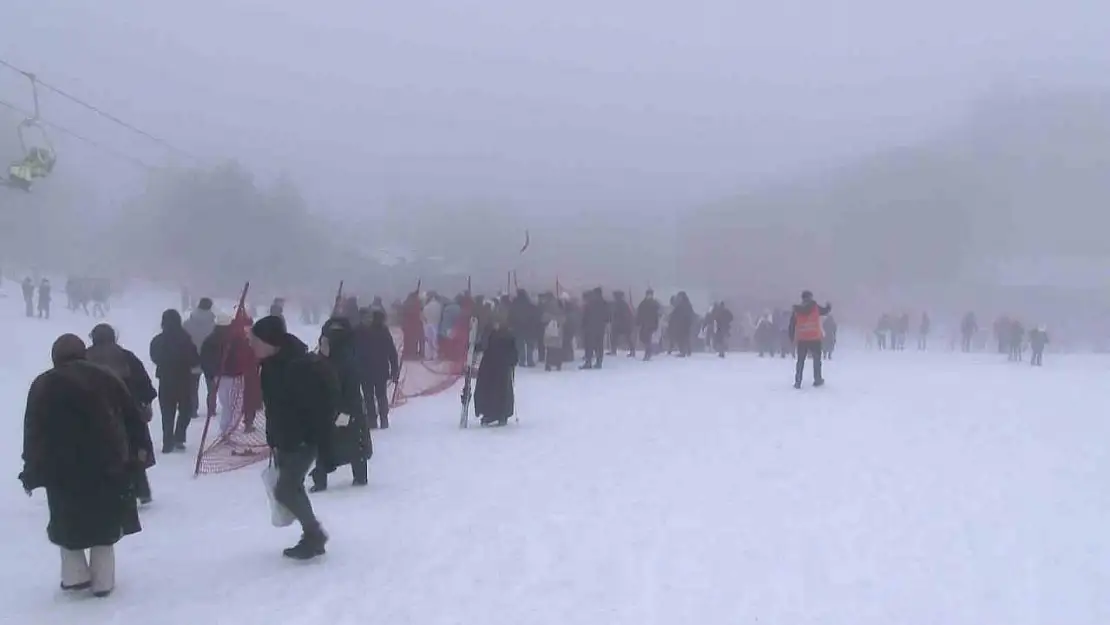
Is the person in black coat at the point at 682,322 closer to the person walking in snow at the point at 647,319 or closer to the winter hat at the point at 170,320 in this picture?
the person walking in snow at the point at 647,319

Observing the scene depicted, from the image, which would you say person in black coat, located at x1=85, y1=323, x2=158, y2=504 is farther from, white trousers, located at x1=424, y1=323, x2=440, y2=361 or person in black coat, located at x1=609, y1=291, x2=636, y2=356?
person in black coat, located at x1=609, y1=291, x2=636, y2=356

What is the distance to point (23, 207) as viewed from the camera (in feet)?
225

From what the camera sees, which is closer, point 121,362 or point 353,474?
point 121,362

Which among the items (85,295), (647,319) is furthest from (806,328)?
(85,295)

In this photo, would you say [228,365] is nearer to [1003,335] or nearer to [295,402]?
[295,402]

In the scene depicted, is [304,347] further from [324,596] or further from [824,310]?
[824,310]

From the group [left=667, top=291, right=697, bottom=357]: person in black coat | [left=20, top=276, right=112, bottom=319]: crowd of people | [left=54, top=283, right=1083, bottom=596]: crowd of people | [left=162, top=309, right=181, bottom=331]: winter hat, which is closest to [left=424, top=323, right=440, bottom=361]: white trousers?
[left=54, top=283, right=1083, bottom=596]: crowd of people

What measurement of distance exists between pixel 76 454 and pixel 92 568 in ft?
2.91

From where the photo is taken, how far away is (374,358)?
13.6 meters

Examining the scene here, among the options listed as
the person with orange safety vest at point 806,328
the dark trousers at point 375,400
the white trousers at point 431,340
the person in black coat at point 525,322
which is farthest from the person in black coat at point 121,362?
the white trousers at point 431,340

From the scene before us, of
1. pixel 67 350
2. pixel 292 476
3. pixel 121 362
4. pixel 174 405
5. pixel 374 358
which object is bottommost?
pixel 174 405

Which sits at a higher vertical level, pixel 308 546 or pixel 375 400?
pixel 375 400

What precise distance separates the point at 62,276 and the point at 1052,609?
70.3 m

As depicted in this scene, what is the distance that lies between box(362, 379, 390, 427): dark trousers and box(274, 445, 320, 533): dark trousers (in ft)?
20.2
